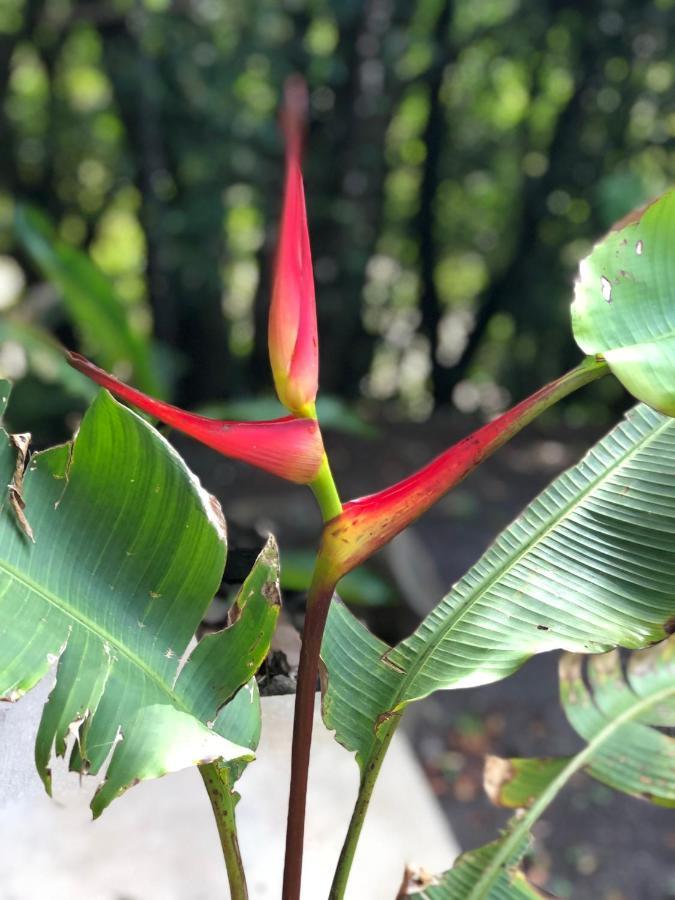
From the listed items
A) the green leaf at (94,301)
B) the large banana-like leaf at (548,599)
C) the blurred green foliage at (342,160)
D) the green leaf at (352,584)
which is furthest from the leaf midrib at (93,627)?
the blurred green foliage at (342,160)

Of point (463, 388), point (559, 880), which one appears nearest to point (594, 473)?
point (559, 880)

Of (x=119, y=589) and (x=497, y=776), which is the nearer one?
(x=119, y=589)

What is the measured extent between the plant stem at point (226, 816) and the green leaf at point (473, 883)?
0.13 meters

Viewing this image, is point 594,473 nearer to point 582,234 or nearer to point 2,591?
point 2,591

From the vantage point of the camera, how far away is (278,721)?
2.34 ft

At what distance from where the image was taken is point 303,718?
1.78 feet

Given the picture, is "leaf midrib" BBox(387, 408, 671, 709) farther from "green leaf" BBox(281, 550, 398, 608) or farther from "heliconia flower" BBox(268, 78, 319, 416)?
"green leaf" BBox(281, 550, 398, 608)

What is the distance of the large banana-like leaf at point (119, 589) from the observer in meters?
0.46

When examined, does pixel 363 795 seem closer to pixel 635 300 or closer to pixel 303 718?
pixel 303 718

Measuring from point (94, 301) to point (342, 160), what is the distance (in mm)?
900

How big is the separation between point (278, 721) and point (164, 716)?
0.26 m

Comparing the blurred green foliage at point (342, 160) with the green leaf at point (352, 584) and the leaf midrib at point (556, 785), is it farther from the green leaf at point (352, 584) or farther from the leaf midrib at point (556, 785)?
the leaf midrib at point (556, 785)

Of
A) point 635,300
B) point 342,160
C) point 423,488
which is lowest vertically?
point 423,488

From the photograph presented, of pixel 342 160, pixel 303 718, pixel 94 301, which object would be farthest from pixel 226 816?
pixel 342 160
